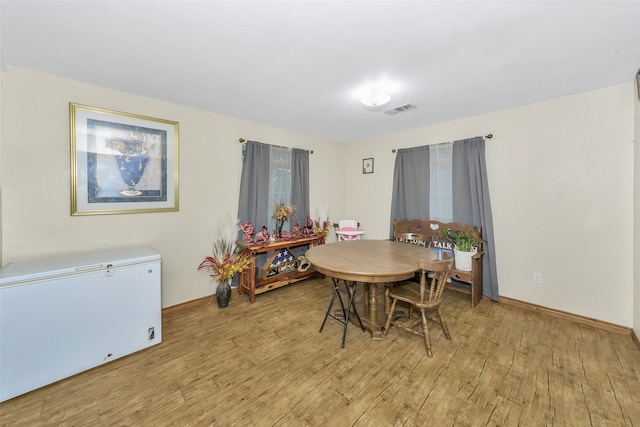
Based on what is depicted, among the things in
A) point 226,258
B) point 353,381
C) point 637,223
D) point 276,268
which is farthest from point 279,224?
point 637,223

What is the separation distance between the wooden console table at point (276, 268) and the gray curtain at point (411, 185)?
53.2 inches

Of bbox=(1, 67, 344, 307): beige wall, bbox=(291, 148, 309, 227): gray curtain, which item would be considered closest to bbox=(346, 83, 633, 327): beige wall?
bbox=(291, 148, 309, 227): gray curtain

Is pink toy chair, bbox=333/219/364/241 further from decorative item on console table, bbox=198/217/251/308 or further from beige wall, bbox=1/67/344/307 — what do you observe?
beige wall, bbox=1/67/344/307

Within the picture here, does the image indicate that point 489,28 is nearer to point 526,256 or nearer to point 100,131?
point 526,256

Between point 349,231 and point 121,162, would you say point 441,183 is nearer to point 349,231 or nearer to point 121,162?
point 349,231

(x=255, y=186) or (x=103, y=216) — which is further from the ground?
(x=255, y=186)

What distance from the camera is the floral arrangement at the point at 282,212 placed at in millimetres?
3561

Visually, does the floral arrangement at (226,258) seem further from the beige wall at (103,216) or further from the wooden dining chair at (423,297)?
the wooden dining chair at (423,297)

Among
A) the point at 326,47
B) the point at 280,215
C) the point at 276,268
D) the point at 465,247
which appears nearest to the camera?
the point at 326,47

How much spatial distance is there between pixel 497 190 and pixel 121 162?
14.0 feet

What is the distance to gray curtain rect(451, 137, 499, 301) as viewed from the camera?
295 cm

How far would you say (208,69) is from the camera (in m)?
1.98

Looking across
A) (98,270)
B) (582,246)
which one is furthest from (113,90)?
(582,246)

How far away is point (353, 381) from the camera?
1715 millimetres
